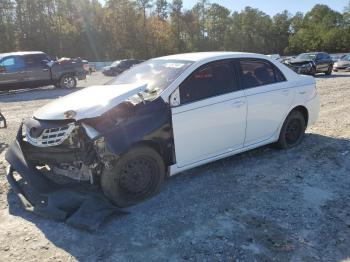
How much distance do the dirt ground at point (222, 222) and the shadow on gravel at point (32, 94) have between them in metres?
10.3

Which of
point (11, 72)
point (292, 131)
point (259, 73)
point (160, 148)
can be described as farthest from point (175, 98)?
point (11, 72)

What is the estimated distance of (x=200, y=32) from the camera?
277 feet

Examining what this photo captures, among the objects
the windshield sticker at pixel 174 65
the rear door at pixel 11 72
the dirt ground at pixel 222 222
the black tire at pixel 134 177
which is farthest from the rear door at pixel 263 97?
the rear door at pixel 11 72

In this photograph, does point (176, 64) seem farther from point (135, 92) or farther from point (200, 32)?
point (200, 32)

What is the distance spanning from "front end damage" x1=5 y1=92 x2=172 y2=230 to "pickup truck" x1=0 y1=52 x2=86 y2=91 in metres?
13.1

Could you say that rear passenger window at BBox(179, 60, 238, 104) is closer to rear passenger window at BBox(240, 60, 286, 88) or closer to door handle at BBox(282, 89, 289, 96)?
rear passenger window at BBox(240, 60, 286, 88)

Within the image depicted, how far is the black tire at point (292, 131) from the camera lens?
21.3 ft

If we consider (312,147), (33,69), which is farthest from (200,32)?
(312,147)

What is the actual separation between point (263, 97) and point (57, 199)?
3257mm

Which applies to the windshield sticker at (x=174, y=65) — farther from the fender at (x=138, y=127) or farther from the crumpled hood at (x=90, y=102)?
the fender at (x=138, y=127)

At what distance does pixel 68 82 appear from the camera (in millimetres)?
18750

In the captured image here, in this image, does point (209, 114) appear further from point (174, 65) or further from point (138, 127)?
point (138, 127)

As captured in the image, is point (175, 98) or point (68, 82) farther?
point (68, 82)

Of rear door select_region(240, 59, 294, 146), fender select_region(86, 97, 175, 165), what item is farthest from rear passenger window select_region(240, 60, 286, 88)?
fender select_region(86, 97, 175, 165)
